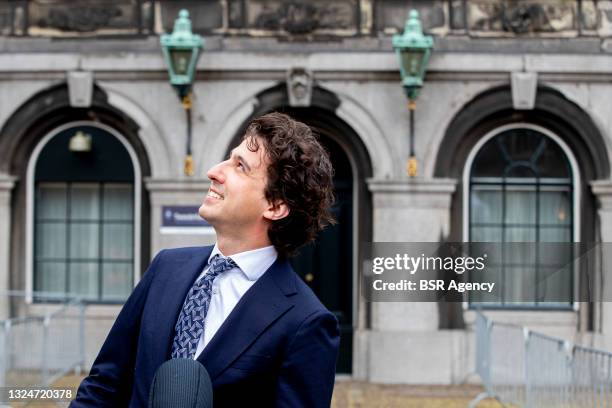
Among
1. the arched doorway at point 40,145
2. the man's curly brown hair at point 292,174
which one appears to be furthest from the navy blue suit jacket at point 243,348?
the arched doorway at point 40,145

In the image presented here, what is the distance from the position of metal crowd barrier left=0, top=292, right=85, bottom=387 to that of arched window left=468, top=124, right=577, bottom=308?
447 centimetres

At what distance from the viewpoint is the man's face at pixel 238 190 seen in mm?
3279

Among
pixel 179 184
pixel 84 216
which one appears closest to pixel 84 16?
pixel 179 184

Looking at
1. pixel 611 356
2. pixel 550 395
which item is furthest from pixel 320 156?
pixel 550 395

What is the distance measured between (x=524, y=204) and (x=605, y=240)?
1004 millimetres

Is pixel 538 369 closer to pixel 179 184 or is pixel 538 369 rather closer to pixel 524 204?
pixel 524 204

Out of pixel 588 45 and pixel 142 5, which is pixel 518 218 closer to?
pixel 588 45

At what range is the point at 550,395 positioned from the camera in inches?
324

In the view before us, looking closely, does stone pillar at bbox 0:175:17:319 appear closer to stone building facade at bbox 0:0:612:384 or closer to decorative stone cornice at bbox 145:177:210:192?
stone building facade at bbox 0:0:612:384

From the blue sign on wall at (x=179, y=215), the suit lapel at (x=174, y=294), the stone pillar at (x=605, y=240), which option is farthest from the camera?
the blue sign on wall at (x=179, y=215)

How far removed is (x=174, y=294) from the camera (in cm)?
332

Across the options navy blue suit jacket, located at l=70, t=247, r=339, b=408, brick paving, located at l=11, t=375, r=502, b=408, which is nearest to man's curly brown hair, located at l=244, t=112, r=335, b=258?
navy blue suit jacket, located at l=70, t=247, r=339, b=408

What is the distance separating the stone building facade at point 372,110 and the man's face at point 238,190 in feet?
30.0

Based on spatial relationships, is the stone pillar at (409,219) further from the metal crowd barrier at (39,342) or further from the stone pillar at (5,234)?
the stone pillar at (5,234)
